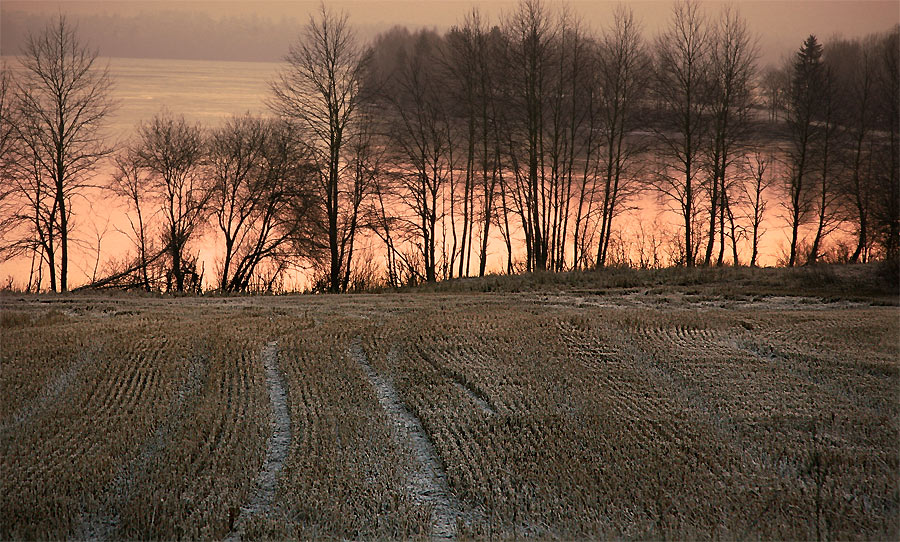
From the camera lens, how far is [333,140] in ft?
93.8

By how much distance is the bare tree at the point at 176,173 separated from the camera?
30.3 meters

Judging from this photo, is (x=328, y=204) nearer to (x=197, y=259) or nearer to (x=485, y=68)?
(x=197, y=259)

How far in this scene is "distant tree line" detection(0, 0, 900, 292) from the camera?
91.0 ft

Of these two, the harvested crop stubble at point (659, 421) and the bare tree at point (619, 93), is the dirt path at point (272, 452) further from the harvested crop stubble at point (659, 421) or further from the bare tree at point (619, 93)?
the bare tree at point (619, 93)

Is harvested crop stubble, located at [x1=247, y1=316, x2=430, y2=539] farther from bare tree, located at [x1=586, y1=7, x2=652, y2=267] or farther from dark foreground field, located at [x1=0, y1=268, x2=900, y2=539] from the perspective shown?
bare tree, located at [x1=586, y1=7, x2=652, y2=267]

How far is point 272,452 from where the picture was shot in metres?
8.70

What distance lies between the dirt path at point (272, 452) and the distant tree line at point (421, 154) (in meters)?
16.9

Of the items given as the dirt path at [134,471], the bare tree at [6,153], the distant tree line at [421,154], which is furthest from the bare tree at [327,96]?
the dirt path at [134,471]

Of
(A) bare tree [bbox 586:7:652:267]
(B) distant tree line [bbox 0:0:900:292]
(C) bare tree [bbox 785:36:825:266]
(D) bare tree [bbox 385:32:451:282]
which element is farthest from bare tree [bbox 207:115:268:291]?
(C) bare tree [bbox 785:36:825:266]

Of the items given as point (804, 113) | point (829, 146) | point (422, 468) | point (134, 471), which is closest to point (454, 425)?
A: point (422, 468)

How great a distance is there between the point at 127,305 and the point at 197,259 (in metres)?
13.0

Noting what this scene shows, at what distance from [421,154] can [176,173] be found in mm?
10638

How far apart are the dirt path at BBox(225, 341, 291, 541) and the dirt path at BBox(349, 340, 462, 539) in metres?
1.40

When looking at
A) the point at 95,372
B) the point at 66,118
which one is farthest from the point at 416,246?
the point at 95,372
